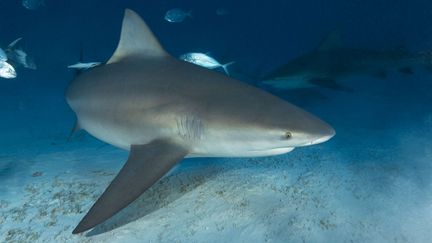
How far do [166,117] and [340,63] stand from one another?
8.90 metres

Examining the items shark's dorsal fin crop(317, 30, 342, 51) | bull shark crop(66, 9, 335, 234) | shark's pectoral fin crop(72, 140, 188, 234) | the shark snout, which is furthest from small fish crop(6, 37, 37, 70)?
shark's dorsal fin crop(317, 30, 342, 51)

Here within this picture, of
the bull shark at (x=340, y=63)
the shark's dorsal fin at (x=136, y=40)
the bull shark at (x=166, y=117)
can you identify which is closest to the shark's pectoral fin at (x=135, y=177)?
the bull shark at (x=166, y=117)

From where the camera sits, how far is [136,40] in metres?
4.57

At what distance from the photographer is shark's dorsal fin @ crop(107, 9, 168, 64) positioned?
4438mm

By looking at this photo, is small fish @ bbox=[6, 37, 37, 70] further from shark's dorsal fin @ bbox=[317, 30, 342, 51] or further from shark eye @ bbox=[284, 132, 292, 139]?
shark's dorsal fin @ bbox=[317, 30, 342, 51]

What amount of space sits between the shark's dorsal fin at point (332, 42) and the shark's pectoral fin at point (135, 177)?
30.3 ft

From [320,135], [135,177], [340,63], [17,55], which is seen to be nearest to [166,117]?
[135,177]

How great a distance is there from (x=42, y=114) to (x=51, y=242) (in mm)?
15153

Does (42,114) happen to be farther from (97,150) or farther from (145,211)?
(145,211)

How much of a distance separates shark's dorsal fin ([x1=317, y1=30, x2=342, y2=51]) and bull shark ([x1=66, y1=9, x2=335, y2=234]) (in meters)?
8.29

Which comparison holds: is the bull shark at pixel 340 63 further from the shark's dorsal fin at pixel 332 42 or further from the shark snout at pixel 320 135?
the shark snout at pixel 320 135

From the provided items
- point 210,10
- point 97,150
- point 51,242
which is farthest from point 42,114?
point 210,10

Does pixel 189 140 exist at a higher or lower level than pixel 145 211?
higher

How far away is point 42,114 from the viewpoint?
55.1 ft
